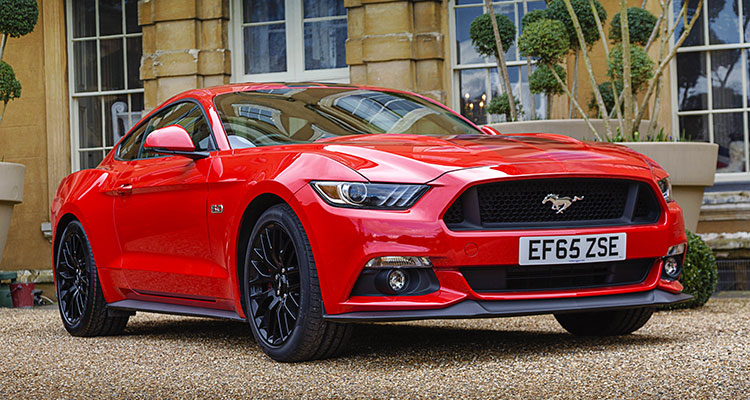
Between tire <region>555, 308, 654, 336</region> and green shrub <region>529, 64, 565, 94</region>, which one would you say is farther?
green shrub <region>529, 64, 565, 94</region>

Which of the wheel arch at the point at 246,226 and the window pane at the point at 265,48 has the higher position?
the window pane at the point at 265,48

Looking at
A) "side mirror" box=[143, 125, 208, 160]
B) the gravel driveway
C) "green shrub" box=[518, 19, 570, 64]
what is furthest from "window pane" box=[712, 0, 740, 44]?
"side mirror" box=[143, 125, 208, 160]

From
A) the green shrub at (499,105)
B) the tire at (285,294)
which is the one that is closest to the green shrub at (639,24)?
the green shrub at (499,105)

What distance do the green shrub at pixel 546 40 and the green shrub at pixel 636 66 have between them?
16.6 inches

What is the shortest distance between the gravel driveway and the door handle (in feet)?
2.59

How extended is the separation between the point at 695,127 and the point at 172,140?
643 centimetres

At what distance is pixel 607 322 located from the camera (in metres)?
4.88

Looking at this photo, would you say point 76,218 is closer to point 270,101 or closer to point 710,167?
point 270,101

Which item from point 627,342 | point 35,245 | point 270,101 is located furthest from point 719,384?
point 35,245

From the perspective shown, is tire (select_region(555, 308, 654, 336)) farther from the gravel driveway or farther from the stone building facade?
the stone building facade

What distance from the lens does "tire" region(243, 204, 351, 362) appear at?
4.01m

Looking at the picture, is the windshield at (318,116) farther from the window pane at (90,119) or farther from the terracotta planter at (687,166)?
the window pane at (90,119)

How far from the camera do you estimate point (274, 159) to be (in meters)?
4.30

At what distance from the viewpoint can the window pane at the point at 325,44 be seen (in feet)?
37.3
